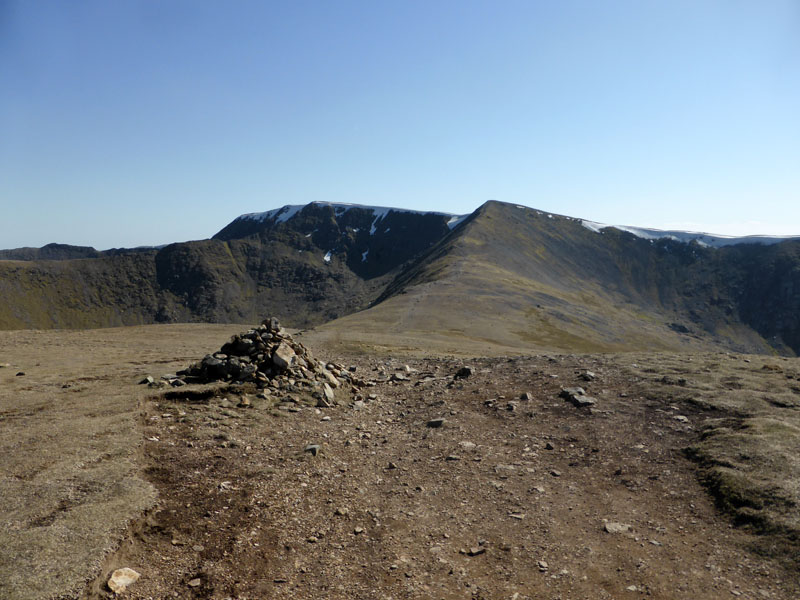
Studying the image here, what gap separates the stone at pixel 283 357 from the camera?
20812mm

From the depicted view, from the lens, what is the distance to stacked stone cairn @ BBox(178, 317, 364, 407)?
19953 mm

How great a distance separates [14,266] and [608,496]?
228350 millimetres

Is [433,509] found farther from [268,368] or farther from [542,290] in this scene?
[542,290]

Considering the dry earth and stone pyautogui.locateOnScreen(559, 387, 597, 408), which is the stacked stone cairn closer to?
the dry earth

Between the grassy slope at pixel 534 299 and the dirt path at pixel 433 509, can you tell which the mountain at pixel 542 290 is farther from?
the dirt path at pixel 433 509

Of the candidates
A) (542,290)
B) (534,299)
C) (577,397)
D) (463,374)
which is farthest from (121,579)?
(542,290)

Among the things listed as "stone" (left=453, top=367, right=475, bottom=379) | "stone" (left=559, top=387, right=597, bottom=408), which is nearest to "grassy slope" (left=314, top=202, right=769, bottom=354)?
"stone" (left=453, top=367, right=475, bottom=379)

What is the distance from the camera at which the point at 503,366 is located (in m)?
27.9

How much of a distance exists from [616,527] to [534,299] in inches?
3695

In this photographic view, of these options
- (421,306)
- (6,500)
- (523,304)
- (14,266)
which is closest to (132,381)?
(6,500)

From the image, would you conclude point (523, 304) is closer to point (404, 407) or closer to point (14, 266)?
point (404, 407)

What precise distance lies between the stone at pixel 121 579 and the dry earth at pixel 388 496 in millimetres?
149

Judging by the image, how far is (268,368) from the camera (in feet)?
68.5

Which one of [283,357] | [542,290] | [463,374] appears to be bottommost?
[463,374]
